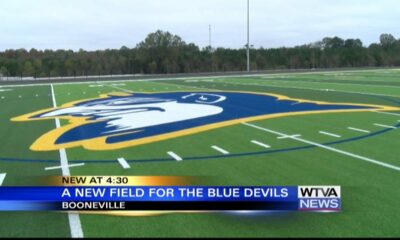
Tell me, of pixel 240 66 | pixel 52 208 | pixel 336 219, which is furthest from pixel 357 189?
pixel 240 66

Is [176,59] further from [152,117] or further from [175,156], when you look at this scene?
[175,156]

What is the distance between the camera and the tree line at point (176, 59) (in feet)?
295

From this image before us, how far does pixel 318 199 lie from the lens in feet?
16.9

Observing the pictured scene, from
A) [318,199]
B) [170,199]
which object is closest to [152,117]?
[170,199]

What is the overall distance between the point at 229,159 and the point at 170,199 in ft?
10.7

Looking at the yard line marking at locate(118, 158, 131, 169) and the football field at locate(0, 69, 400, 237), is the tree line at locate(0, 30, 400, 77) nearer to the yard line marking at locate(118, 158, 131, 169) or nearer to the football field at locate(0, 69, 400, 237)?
the football field at locate(0, 69, 400, 237)

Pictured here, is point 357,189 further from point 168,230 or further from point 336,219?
point 168,230

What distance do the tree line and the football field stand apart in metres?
74.9

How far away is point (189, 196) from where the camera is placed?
5.09 metres

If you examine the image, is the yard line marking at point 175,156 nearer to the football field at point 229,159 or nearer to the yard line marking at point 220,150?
the football field at point 229,159

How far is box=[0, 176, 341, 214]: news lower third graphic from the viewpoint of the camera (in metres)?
4.89

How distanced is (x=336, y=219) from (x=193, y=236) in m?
1.69

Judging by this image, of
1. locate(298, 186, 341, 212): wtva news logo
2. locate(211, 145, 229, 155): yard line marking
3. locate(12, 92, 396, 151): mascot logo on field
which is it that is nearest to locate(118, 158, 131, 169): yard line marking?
locate(12, 92, 396, 151): mascot logo on field

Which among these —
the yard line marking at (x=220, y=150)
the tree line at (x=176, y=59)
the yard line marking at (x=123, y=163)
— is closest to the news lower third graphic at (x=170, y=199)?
the yard line marking at (x=123, y=163)
